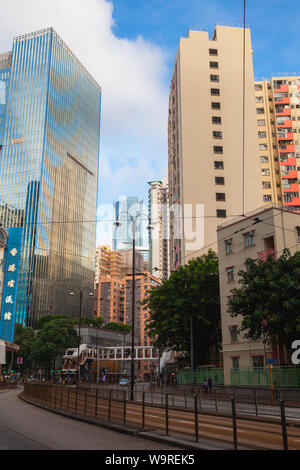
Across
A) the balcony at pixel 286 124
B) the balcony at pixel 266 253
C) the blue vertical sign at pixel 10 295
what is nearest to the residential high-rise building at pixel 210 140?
the balcony at pixel 286 124

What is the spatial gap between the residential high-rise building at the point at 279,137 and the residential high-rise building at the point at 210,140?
14.0 metres

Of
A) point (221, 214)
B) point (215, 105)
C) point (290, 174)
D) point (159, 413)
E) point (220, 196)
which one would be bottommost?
point (159, 413)

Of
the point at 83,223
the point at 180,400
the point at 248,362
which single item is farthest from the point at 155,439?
the point at 83,223

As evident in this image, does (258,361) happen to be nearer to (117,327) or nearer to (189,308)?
(189,308)

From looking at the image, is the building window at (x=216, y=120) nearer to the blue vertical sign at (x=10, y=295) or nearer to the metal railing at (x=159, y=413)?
the blue vertical sign at (x=10, y=295)

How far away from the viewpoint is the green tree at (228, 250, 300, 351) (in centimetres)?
2681

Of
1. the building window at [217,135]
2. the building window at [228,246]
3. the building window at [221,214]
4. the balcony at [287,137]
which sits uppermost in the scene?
the balcony at [287,137]

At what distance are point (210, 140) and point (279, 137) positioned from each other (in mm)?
22374

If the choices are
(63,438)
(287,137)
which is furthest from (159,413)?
(287,137)

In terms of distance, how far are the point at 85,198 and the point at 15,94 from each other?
1432 inches

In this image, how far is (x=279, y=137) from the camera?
8350cm

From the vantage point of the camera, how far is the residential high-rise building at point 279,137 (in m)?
80.8

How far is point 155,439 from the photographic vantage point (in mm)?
11109
